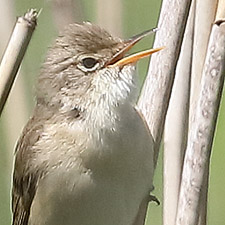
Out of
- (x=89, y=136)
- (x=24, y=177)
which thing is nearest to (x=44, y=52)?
(x=24, y=177)

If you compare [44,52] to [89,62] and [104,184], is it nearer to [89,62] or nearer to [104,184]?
[89,62]

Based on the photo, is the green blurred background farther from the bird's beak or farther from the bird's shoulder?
the bird's beak

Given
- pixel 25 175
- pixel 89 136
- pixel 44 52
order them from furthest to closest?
pixel 44 52
pixel 25 175
pixel 89 136

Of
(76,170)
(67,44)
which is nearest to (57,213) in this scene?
(76,170)

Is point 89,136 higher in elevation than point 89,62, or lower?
lower

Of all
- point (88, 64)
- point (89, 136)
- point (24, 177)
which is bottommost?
point (24, 177)

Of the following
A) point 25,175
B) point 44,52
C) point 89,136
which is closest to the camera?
point 89,136

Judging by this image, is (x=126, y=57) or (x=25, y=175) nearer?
(x=126, y=57)
